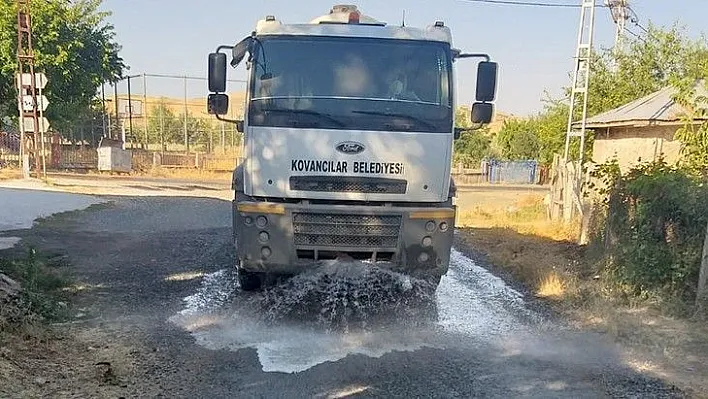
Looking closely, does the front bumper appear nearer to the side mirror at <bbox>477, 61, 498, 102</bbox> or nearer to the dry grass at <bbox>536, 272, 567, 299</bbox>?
the side mirror at <bbox>477, 61, 498, 102</bbox>

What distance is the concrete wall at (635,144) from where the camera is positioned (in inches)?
508

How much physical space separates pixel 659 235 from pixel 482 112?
2584mm

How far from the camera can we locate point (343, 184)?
20.4 feet

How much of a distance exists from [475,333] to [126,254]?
610 cm

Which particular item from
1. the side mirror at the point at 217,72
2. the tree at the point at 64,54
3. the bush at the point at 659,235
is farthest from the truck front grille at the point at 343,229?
the tree at the point at 64,54

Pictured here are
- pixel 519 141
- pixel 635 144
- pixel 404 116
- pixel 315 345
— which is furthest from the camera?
pixel 519 141

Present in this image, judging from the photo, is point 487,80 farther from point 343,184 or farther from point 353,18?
point 343,184

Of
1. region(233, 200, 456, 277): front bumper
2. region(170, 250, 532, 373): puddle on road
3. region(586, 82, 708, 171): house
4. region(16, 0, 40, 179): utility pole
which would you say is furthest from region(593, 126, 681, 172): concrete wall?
region(16, 0, 40, 179): utility pole

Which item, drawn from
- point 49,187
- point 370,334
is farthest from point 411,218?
point 49,187

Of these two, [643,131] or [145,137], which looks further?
[145,137]

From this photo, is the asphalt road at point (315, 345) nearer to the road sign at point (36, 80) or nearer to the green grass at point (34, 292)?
the green grass at point (34, 292)

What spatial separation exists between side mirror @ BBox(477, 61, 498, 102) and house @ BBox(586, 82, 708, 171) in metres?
6.45

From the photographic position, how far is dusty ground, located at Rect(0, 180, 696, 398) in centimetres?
456

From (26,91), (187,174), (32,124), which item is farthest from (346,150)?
(187,174)
